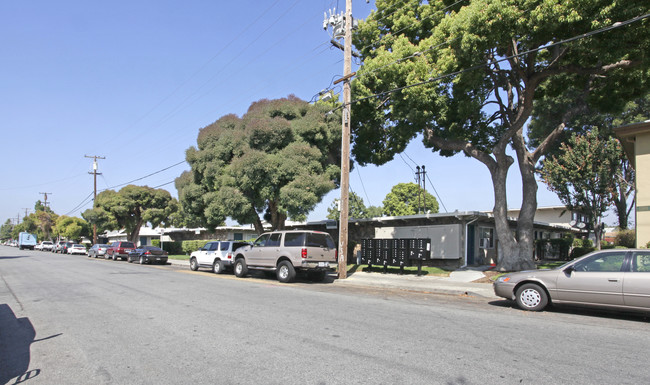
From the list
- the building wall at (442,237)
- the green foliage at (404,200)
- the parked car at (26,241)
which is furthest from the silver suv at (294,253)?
the parked car at (26,241)

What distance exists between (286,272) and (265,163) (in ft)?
23.0

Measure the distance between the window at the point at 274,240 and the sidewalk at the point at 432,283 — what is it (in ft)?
9.43

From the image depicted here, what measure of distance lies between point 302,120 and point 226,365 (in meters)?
18.5

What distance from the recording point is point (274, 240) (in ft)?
55.5

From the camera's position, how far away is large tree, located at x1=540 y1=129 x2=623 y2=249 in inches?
942

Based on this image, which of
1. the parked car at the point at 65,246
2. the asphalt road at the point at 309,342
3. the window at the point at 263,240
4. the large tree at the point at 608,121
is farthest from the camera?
the parked car at the point at 65,246

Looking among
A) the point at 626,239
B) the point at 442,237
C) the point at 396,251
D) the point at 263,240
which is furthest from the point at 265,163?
the point at 626,239

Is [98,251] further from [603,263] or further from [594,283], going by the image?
[603,263]

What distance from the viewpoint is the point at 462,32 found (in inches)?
552

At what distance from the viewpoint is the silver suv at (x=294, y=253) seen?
15.8 m

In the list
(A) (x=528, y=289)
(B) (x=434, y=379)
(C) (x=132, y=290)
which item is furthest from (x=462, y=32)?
(C) (x=132, y=290)

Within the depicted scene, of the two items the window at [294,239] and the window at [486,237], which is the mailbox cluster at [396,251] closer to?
the window at [294,239]

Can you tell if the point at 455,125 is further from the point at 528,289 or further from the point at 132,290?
the point at 132,290

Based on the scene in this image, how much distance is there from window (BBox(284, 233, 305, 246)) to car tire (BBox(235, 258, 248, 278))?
2.99m
